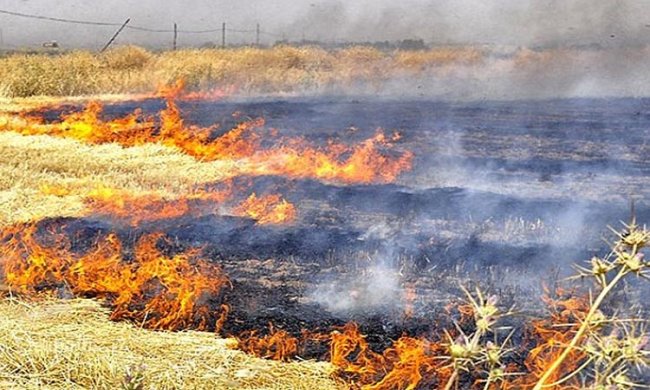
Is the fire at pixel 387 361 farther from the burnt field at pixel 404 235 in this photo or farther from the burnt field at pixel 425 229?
the burnt field at pixel 425 229

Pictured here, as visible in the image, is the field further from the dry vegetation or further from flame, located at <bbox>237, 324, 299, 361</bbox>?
the dry vegetation

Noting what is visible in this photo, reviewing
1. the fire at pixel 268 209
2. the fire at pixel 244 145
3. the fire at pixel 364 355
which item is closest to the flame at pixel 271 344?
the fire at pixel 364 355

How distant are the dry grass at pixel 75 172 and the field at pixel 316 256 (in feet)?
0.22

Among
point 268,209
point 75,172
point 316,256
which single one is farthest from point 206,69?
point 316,256

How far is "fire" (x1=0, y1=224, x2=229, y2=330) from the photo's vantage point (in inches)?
243

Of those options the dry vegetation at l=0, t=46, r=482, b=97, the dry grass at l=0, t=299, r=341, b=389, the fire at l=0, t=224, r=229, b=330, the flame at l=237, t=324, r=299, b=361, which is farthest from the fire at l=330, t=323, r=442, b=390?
the dry vegetation at l=0, t=46, r=482, b=97

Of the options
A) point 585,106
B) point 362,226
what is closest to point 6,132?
point 362,226

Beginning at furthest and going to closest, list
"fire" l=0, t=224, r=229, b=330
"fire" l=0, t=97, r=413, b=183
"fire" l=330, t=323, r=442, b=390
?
"fire" l=0, t=97, r=413, b=183
"fire" l=0, t=224, r=229, b=330
"fire" l=330, t=323, r=442, b=390

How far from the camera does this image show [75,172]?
11.8 metres

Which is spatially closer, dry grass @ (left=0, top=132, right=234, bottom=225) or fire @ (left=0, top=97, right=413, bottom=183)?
dry grass @ (left=0, top=132, right=234, bottom=225)

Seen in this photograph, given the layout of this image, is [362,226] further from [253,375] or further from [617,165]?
[617,165]

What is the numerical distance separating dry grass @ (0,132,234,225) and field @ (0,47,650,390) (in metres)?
0.07

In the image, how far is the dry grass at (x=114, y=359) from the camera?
451 centimetres

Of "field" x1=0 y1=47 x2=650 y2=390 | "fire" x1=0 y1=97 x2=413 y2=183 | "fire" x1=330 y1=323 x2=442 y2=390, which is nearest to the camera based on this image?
"field" x1=0 y1=47 x2=650 y2=390
